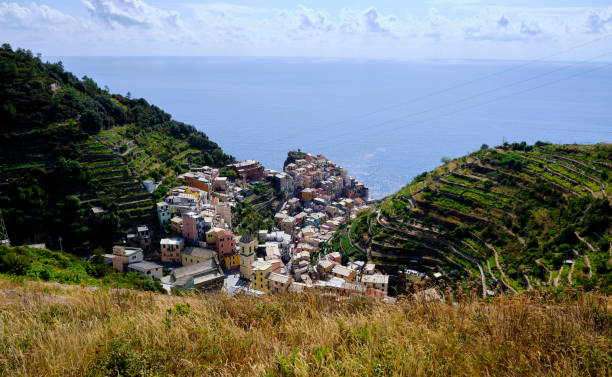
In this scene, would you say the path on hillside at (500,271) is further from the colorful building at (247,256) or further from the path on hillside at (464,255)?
the colorful building at (247,256)

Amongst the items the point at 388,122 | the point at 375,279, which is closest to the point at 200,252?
the point at 375,279

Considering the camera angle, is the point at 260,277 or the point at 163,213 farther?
the point at 163,213

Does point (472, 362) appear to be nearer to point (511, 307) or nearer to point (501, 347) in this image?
point (501, 347)

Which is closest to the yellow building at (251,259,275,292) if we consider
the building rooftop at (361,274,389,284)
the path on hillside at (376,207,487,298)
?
the building rooftop at (361,274,389,284)

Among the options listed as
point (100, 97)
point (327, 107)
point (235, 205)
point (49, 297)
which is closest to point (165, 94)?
point (327, 107)

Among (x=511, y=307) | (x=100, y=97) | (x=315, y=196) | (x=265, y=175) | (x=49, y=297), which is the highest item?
(x=100, y=97)

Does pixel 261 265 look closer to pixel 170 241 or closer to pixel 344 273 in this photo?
pixel 344 273

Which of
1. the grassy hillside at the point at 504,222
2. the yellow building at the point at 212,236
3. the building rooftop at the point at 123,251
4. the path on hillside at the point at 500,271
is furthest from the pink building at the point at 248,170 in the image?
the path on hillside at the point at 500,271
